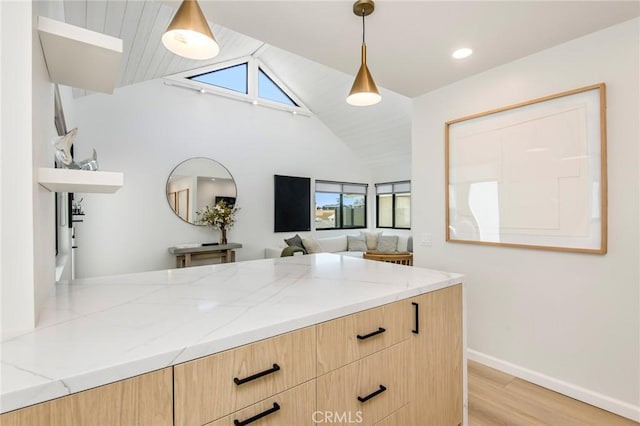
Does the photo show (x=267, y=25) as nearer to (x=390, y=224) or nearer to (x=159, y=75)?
(x=159, y=75)

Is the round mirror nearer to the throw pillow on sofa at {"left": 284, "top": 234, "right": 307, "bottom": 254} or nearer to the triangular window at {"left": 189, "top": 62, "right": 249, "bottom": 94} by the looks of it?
the throw pillow on sofa at {"left": 284, "top": 234, "right": 307, "bottom": 254}

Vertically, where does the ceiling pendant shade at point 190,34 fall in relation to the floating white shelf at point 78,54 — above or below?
above

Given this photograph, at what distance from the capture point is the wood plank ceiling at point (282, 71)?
9.16ft

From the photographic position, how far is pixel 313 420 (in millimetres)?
1001

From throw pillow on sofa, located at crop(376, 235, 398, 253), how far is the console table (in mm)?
2830

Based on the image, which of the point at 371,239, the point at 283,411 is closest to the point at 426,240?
the point at 283,411

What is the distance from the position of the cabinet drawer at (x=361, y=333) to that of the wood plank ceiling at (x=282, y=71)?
3.00 m

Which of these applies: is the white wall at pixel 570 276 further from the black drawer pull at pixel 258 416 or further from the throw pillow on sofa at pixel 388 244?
the throw pillow on sofa at pixel 388 244

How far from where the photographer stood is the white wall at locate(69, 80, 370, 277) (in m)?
4.21

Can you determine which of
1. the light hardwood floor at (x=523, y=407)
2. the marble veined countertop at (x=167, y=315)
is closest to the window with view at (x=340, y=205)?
the light hardwood floor at (x=523, y=407)

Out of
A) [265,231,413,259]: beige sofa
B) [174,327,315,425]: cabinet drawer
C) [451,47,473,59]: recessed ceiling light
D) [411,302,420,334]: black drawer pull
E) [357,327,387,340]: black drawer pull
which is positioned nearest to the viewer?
[174,327,315,425]: cabinet drawer

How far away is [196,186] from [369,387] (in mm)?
4510

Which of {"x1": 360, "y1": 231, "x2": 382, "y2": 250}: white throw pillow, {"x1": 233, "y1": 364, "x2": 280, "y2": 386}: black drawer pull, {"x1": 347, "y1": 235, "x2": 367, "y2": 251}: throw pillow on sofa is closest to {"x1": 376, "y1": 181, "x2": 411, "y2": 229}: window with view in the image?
{"x1": 360, "y1": 231, "x2": 382, "y2": 250}: white throw pillow

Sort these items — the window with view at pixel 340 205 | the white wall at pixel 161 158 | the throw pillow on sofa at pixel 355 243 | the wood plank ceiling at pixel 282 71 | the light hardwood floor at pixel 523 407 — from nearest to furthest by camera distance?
1. the light hardwood floor at pixel 523 407
2. the wood plank ceiling at pixel 282 71
3. the white wall at pixel 161 158
4. the throw pillow on sofa at pixel 355 243
5. the window with view at pixel 340 205
